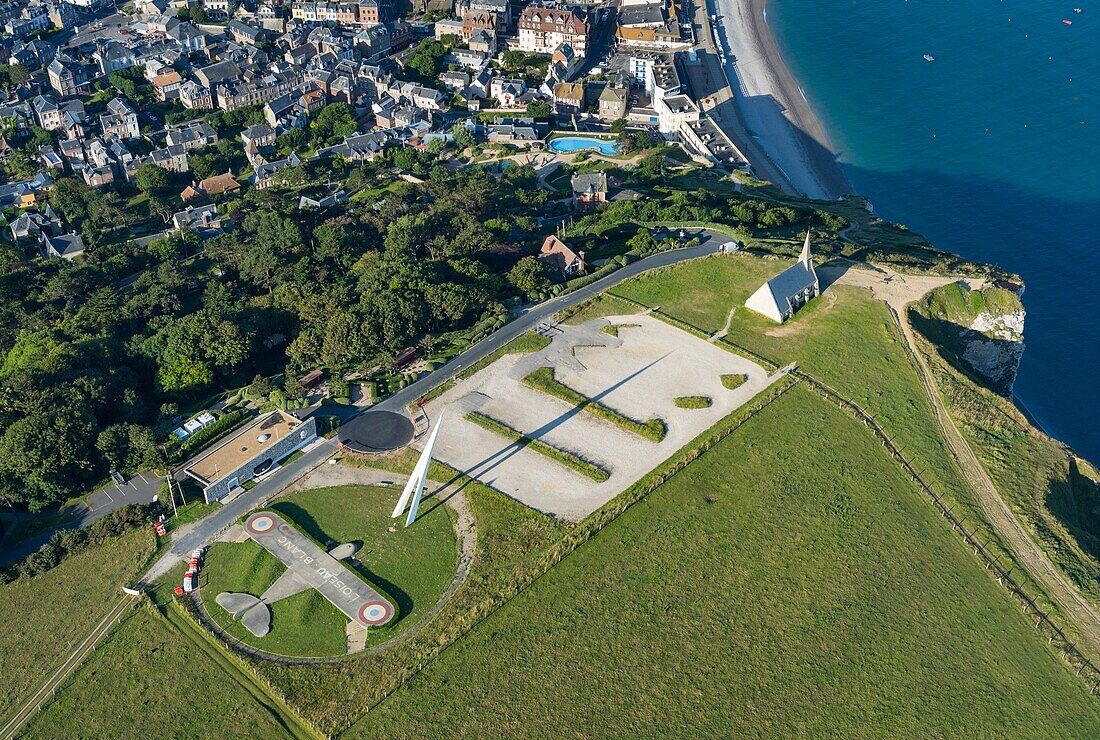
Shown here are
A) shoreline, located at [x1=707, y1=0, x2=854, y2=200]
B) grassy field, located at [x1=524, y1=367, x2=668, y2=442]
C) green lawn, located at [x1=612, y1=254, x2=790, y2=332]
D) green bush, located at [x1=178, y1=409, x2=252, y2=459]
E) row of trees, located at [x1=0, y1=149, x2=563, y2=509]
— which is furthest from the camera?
shoreline, located at [x1=707, y1=0, x2=854, y2=200]

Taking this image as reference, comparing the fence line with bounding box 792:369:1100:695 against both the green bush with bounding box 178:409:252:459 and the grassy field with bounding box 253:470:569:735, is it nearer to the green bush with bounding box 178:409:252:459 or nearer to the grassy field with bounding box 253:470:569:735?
the grassy field with bounding box 253:470:569:735

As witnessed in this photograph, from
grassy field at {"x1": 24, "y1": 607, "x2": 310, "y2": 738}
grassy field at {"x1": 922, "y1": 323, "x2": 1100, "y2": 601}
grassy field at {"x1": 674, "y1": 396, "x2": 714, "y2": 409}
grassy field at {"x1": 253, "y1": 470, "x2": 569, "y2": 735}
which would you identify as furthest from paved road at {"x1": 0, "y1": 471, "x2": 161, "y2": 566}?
grassy field at {"x1": 922, "y1": 323, "x2": 1100, "y2": 601}

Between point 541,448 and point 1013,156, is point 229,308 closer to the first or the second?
point 541,448

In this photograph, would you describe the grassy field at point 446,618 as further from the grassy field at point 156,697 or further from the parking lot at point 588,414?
the parking lot at point 588,414

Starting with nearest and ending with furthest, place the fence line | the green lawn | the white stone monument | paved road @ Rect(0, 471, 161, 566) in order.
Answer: the fence line < the white stone monument < paved road @ Rect(0, 471, 161, 566) < the green lawn

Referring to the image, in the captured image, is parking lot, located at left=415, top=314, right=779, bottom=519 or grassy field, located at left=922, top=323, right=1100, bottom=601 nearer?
grassy field, located at left=922, top=323, right=1100, bottom=601

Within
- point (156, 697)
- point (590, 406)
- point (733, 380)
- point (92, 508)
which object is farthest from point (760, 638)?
point (92, 508)

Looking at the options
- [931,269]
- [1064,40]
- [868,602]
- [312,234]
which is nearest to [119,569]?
[868,602]
